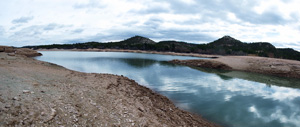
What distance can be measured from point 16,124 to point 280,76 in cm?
3477

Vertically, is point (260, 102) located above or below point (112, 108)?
below

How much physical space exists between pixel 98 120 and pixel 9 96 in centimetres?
287

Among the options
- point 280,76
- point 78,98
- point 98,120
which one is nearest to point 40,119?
point 98,120

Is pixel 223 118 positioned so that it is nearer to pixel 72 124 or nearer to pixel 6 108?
pixel 72 124

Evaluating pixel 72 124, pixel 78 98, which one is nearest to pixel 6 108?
pixel 72 124

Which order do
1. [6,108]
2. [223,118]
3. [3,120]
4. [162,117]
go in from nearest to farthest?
[3,120], [6,108], [162,117], [223,118]

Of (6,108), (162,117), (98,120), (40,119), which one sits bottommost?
(162,117)

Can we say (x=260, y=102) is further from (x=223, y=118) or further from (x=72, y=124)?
(x=72, y=124)

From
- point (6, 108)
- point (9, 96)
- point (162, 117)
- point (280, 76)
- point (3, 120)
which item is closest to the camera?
point (3, 120)

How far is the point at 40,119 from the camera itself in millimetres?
4410

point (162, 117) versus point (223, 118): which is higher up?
point (162, 117)

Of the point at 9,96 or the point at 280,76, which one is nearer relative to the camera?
the point at 9,96

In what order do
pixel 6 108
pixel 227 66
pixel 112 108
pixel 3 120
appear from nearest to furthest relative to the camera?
pixel 3 120 < pixel 6 108 < pixel 112 108 < pixel 227 66

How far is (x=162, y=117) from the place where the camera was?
700cm
